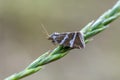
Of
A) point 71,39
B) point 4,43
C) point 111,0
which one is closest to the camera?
point 71,39

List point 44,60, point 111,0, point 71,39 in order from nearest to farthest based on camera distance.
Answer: point 44,60, point 71,39, point 111,0

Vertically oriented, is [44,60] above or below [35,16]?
below

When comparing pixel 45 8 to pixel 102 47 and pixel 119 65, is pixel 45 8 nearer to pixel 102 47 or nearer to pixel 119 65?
pixel 102 47

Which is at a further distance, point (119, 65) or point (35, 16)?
point (35, 16)

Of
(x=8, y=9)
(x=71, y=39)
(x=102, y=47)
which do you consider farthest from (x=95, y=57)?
(x=71, y=39)

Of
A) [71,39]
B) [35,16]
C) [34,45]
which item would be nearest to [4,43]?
[34,45]

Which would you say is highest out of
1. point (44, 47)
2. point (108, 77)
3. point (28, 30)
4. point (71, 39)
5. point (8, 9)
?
point (8, 9)
